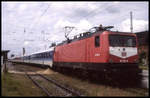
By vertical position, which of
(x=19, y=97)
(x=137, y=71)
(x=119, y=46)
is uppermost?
(x=119, y=46)

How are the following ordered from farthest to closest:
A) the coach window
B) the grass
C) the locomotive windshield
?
1. the coach window
2. the locomotive windshield
3. the grass

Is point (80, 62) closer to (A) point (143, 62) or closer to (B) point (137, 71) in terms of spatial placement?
(B) point (137, 71)

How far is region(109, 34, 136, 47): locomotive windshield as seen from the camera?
1324cm

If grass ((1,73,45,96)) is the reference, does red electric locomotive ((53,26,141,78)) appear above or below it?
above

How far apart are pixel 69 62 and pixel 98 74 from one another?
5.39 metres

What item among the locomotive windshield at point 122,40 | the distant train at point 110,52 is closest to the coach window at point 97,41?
the distant train at point 110,52

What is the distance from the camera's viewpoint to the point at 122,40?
533 inches

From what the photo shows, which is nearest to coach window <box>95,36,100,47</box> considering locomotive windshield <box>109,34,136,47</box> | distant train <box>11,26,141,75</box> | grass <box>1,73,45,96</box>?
distant train <box>11,26,141,75</box>

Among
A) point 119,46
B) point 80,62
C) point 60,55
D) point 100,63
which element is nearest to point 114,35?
point 119,46

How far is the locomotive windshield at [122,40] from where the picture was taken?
13.2m

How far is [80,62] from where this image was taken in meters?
16.5

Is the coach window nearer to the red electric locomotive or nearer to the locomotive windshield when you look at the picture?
the red electric locomotive

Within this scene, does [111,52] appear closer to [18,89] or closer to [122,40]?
[122,40]

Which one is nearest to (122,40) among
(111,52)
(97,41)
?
(111,52)
